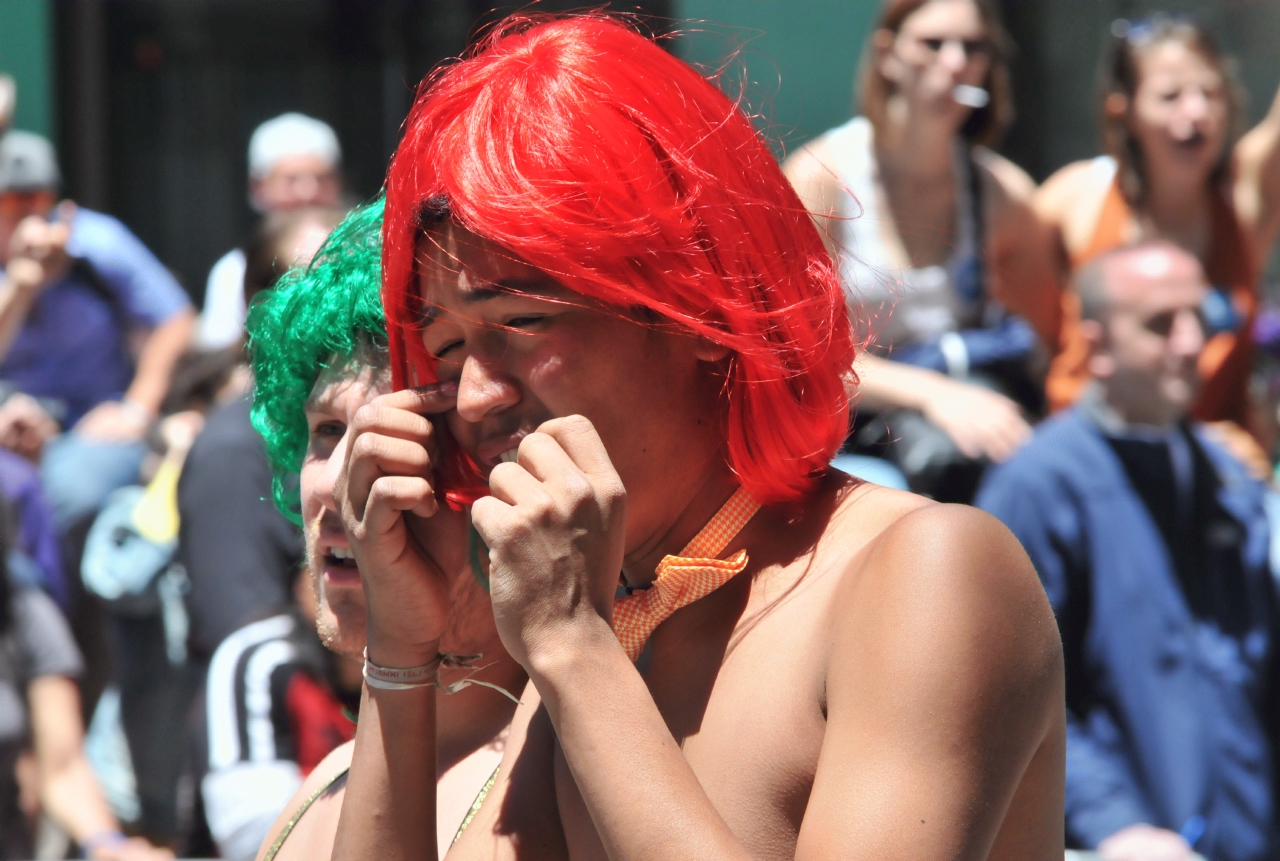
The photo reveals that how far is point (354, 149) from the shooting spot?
6602 millimetres

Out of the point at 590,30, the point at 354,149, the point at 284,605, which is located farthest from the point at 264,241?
the point at 354,149

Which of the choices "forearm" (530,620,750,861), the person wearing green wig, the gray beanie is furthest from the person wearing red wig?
the gray beanie

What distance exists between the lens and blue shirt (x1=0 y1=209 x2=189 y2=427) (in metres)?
4.59

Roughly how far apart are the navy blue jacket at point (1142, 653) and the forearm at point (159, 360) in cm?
265

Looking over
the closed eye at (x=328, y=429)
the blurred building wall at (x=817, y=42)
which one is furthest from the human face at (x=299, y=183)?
the closed eye at (x=328, y=429)

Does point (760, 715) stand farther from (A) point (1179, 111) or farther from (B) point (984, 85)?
(A) point (1179, 111)

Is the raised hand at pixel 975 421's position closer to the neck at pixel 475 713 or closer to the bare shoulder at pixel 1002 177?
the bare shoulder at pixel 1002 177

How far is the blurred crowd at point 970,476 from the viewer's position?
2828 millimetres

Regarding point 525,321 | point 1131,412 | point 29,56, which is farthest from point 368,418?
point 29,56

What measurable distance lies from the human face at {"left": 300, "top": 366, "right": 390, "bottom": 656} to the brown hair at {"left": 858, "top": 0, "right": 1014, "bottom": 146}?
81.2 inches

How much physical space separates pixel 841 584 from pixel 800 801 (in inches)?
7.1

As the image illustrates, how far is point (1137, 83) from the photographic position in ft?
11.9

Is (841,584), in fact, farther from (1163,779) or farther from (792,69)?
(792,69)

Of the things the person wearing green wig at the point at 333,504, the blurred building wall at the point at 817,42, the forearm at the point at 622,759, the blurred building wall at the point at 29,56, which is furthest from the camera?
the blurred building wall at the point at 29,56
